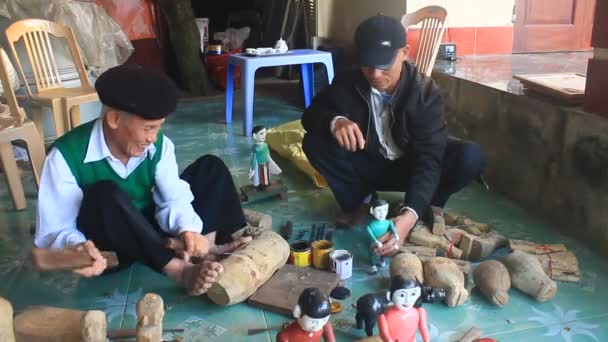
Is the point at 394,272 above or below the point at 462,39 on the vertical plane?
below

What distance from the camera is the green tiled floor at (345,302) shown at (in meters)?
1.43

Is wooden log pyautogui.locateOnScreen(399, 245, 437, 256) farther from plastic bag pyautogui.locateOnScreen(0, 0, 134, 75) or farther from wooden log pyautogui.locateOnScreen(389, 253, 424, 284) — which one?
plastic bag pyautogui.locateOnScreen(0, 0, 134, 75)

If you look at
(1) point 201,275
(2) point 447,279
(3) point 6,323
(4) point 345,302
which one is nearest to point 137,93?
(1) point 201,275

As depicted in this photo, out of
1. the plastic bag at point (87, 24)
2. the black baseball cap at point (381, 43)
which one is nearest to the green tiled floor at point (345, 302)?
the black baseball cap at point (381, 43)

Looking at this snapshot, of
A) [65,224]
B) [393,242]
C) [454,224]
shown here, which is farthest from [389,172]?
[65,224]

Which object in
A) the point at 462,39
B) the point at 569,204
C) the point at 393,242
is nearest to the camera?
the point at 393,242

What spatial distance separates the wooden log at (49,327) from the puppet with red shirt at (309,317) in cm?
44

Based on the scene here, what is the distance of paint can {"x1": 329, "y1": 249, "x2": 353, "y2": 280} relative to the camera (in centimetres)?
166

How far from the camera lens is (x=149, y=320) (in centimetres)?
112

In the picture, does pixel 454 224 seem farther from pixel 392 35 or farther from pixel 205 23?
pixel 205 23

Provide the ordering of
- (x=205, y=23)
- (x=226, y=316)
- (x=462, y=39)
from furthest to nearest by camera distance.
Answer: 1. (x=205, y=23)
2. (x=462, y=39)
3. (x=226, y=316)

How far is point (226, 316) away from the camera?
151 centimetres

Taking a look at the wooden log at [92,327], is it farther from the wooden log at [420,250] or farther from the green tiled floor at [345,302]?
the wooden log at [420,250]

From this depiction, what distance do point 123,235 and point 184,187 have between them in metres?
0.22
